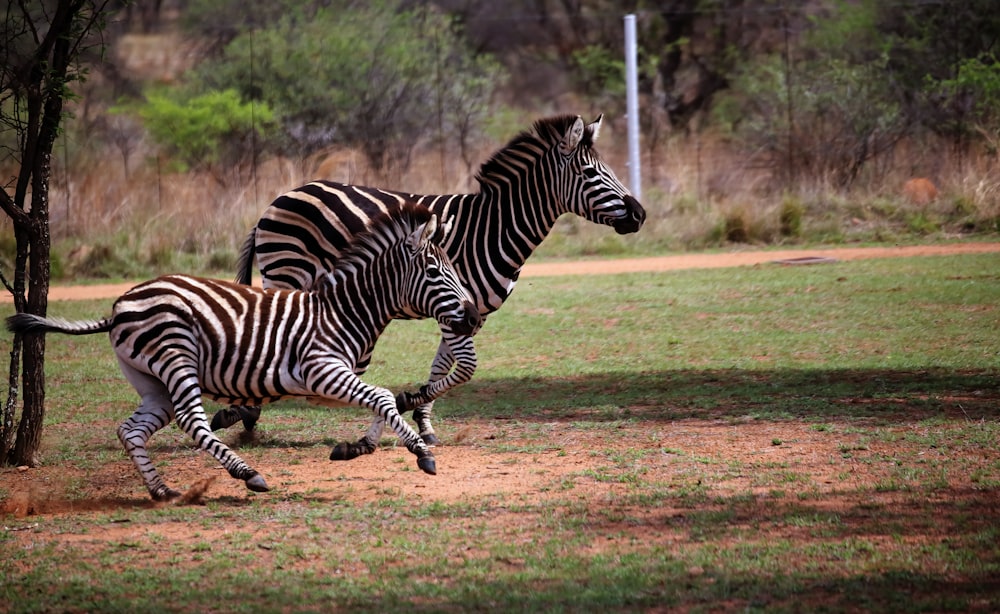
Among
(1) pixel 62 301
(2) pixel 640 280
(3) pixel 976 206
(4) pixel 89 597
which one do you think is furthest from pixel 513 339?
(3) pixel 976 206

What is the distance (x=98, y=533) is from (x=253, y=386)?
1219mm

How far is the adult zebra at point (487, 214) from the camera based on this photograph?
859 centimetres

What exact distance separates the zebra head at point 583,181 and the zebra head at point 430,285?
5.39ft

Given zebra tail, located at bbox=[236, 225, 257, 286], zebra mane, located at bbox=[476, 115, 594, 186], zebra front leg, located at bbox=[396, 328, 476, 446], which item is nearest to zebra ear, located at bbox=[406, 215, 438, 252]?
zebra front leg, located at bbox=[396, 328, 476, 446]

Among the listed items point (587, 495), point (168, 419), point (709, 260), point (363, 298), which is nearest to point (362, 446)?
point (363, 298)

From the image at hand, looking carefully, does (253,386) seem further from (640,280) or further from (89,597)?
(640,280)

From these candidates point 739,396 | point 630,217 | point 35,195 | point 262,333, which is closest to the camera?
point 262,333

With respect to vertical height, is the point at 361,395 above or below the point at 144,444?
above

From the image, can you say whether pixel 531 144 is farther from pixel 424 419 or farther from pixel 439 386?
pixel 424 419

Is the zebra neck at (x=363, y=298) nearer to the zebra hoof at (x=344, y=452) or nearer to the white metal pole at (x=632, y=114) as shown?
the zebra hoof at (x=344, y=452)

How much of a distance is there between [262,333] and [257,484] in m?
0.90

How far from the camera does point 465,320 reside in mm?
7430

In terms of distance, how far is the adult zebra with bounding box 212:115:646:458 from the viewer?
859cm

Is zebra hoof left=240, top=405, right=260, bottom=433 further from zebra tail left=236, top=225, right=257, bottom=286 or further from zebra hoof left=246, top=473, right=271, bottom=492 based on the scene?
zebra hoof left=246, top=473, right=271, bottom=492
